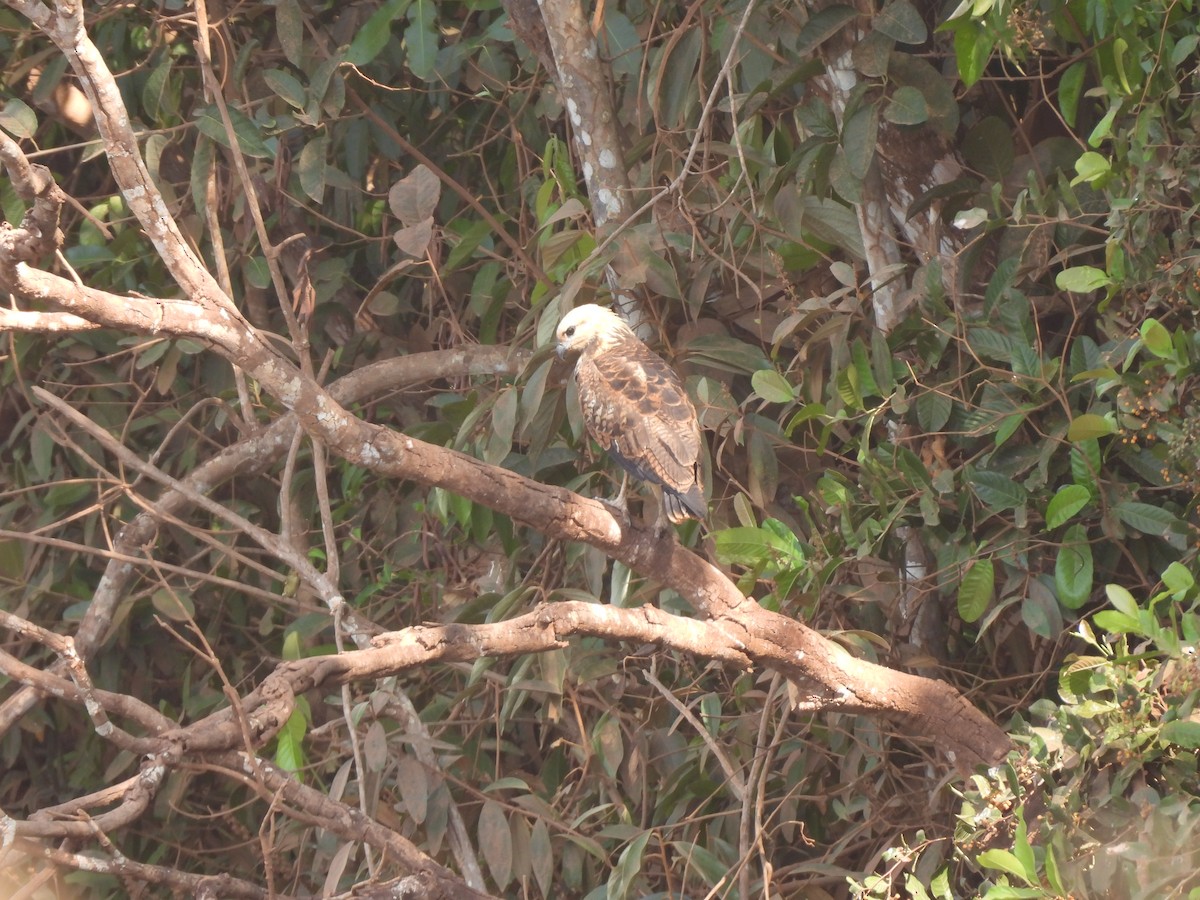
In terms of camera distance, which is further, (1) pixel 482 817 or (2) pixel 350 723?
(1) pixel 482 817

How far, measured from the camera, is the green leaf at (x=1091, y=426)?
8.52 feet

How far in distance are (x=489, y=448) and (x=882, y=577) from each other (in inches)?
41.5

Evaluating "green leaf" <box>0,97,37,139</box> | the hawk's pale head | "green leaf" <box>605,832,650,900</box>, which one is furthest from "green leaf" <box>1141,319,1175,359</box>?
"green leaf" <box>0,97,37,139</box>

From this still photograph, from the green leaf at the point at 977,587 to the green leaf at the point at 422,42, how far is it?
2.09 metres

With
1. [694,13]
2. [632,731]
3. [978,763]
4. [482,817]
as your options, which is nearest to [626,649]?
[632,731]

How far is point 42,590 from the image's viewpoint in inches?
184

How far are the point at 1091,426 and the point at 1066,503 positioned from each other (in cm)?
19

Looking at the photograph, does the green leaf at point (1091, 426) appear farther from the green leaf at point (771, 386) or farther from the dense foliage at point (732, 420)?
the green leaf at point (771, 386)

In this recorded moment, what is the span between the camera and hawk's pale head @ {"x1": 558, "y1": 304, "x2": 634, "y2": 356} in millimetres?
3669

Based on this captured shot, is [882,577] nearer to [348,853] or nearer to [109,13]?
[348,853]

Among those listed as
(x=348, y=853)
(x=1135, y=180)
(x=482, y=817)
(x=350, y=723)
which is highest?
(x=1135, y=180)

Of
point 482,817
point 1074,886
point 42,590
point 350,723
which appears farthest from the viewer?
point 42,590

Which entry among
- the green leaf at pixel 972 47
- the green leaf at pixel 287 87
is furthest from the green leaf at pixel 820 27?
the green leaf at pixel 287 87

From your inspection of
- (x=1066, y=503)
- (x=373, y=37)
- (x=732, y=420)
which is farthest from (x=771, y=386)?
(x=373, y=37)
